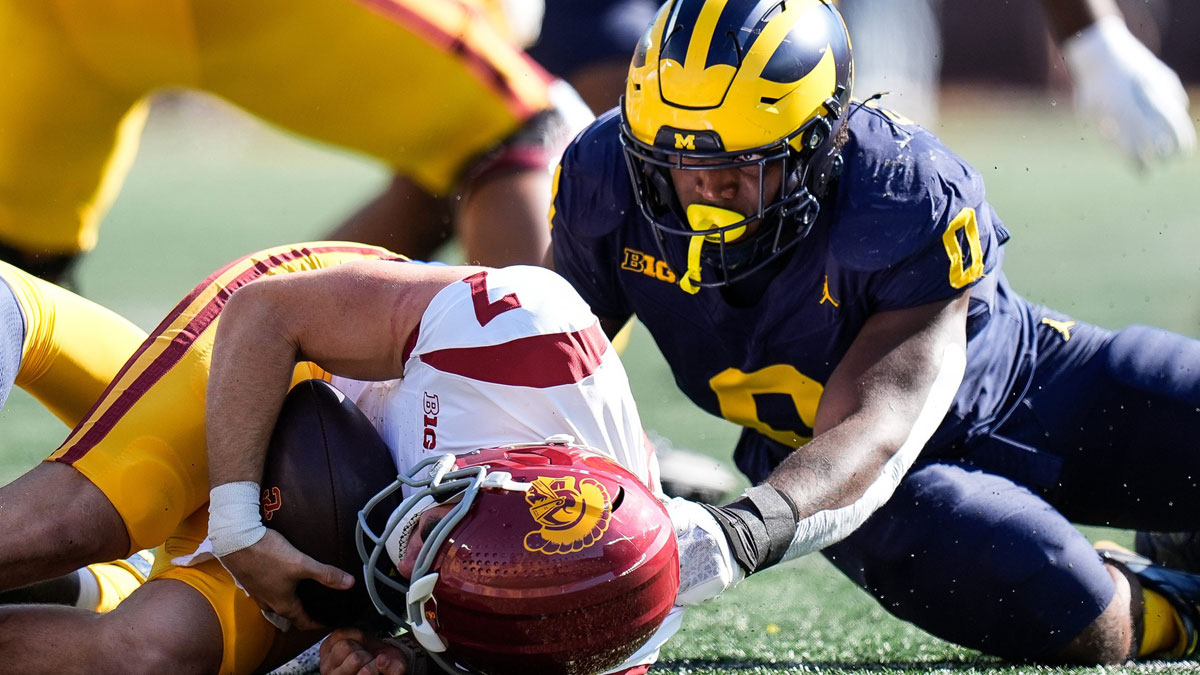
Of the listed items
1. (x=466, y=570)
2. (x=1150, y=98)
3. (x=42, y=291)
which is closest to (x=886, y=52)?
(x=1150, y=98)

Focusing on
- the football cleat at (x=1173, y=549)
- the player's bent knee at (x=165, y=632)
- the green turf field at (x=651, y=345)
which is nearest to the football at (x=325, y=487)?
the player's bent knee at (x=165, y=632)

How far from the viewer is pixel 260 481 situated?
7.55 feet

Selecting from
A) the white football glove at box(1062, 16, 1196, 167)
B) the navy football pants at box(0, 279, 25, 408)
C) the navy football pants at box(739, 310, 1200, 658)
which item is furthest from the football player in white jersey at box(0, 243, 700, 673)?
the white football glove at box(1062, 16, 1196, 167)

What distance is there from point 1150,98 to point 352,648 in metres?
2.37

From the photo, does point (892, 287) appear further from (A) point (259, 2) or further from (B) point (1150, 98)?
(A) point (259, 2)

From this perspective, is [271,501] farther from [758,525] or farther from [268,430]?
[758,525]

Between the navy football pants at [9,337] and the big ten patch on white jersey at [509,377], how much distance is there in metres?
0.78

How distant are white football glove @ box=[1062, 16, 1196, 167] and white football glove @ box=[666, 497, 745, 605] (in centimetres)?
189

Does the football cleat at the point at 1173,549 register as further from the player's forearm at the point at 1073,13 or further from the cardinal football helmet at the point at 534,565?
the cardinal football helmet at the point at 534,565

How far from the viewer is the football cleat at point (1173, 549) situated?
3.24 metres

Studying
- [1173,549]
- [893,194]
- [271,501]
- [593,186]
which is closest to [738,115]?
[893,194]

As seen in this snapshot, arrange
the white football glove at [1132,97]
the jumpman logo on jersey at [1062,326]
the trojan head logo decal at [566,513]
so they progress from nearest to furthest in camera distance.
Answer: the trojan head logo decal at [566,513] → the jumpman logo on jersey at [1062,326] → the white football glove at [1132,97]

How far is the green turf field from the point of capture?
2953 millimetres

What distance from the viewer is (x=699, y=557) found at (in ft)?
6.92
